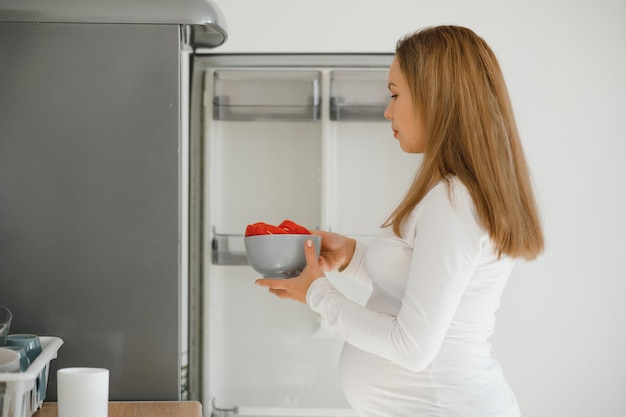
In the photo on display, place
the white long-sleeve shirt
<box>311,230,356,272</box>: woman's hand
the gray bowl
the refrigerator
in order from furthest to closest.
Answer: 1. <box>311,230,356,272</box>: woman's hand
2. the gray bowl
3. the refrigerator
4. the white long-sleeve shirt

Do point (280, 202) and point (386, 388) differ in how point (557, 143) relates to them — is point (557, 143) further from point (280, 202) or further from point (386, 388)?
point (386, 388)

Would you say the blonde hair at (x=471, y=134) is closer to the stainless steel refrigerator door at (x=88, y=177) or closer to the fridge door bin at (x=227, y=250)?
the stainless steel refrigerator door at (x=88, y=177)

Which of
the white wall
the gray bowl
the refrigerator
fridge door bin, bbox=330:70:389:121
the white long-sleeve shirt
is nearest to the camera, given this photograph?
the white long-sleeve shirt

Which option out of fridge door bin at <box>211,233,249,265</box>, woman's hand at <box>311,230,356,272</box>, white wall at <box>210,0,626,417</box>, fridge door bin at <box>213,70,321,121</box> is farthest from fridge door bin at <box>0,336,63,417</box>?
white wall at <box>210,0,626,417</box>

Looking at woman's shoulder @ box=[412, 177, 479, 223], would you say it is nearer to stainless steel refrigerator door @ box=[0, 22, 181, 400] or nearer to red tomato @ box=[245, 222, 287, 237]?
red tomato @ box=[245, 222, 287, 237]

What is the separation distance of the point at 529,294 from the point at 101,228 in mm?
1661

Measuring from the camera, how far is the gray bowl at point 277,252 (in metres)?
1.31

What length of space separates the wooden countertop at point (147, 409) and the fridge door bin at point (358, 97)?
125cm

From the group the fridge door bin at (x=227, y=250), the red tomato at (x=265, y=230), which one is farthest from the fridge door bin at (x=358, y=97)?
the red tomato at (x=265, y=230)

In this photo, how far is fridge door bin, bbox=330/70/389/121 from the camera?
2.26 meters

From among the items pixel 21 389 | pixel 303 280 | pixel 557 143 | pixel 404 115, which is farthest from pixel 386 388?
pixel 557 143

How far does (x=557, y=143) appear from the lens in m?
2.47

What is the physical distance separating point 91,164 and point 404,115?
53cm

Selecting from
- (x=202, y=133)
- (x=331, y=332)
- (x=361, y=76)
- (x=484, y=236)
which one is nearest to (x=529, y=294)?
(x=331, y=332)
